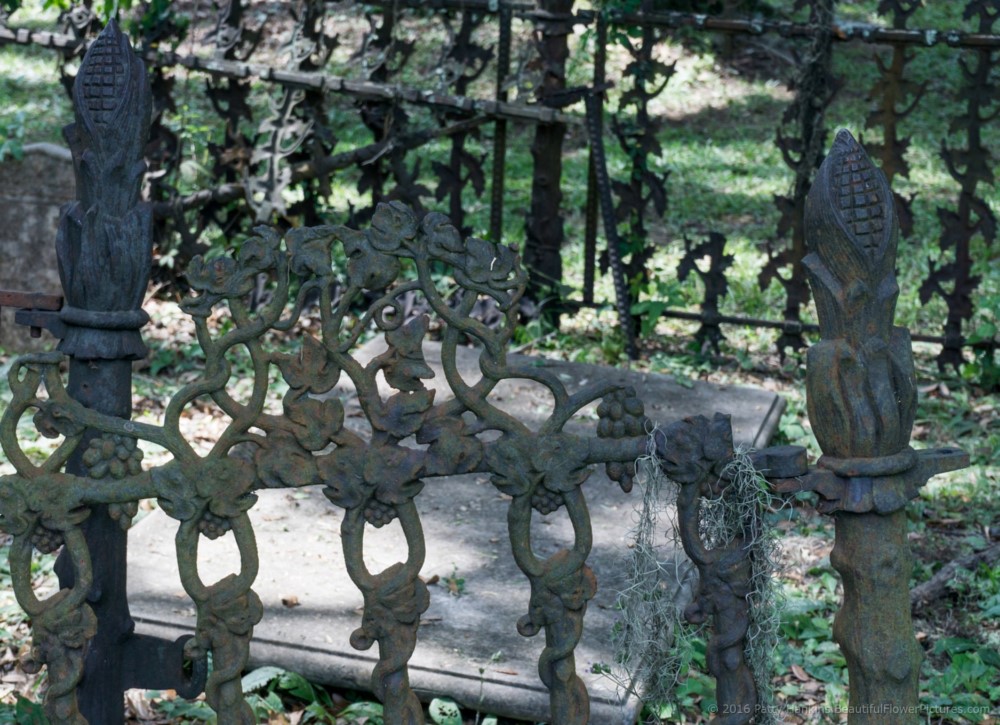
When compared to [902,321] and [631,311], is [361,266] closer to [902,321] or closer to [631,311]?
[631,311]

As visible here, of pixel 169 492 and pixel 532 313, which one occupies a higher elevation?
pixel 169 492

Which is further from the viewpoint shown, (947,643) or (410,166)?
(410,166)

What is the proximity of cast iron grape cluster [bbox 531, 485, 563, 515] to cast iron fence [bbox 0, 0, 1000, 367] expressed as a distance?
3.58 meters

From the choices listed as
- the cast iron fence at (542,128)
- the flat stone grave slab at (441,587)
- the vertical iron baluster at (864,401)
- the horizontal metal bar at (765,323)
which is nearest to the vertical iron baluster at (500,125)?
the cast iron fence at (542,128)

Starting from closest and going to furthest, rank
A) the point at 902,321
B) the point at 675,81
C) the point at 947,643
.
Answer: the point at 947,643 → the point at 902,321 → the point at 675,81

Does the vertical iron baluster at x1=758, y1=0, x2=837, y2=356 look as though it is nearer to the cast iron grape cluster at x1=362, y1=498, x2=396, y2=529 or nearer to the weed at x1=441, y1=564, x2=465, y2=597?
the weed at x1=441, y1=564, x2=465, y2=597

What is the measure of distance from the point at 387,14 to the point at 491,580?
128 inches

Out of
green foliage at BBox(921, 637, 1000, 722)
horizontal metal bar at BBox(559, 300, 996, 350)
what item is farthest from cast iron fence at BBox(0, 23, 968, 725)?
horizontal metal bar at BBox(559, 300, 996, 350)

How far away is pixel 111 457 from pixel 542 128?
391cm

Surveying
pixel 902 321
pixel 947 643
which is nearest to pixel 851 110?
pixel 902 321

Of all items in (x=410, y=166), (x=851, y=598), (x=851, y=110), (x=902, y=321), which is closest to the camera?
(x=851, y=598)

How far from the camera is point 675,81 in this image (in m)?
11.8

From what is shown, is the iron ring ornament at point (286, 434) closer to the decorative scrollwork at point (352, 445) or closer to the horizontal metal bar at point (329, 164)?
the decorative scrollwork at point (352, 445)

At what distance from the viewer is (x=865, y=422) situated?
2.04 meters
